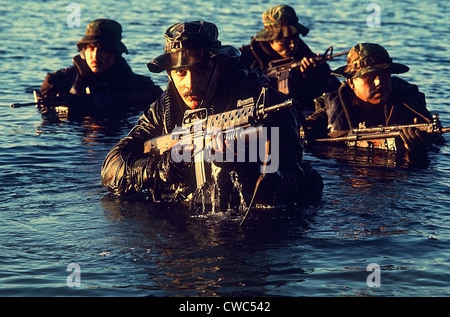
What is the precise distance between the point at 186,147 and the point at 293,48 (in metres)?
8.24

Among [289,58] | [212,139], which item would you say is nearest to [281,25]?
[289,58]

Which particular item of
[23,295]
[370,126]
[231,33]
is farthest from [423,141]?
[231,33]

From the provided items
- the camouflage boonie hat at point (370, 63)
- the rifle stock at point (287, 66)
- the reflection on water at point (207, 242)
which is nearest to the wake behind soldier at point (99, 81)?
the rifle stock at point (287, 66)

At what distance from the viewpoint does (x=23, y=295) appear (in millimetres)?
7668

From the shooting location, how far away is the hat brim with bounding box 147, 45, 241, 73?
357 inches

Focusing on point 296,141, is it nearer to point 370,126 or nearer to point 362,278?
point 362,278

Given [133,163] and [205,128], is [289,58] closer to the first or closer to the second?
[133,163]

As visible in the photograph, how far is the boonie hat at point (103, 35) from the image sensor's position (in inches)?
633

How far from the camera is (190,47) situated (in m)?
9.13

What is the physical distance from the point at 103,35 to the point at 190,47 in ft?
23.7

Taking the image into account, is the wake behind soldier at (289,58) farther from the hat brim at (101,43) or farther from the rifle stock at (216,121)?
the rifle stock at (216,121)

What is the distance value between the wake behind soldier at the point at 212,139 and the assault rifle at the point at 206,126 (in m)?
0.03

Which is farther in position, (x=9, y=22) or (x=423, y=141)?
(x=9, y=22)

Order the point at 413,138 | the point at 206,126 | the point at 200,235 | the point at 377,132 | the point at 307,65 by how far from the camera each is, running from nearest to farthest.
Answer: the point at 206,126
the point at 200,235
the point at 413,138
the point at 377,132
the point at 307,65
